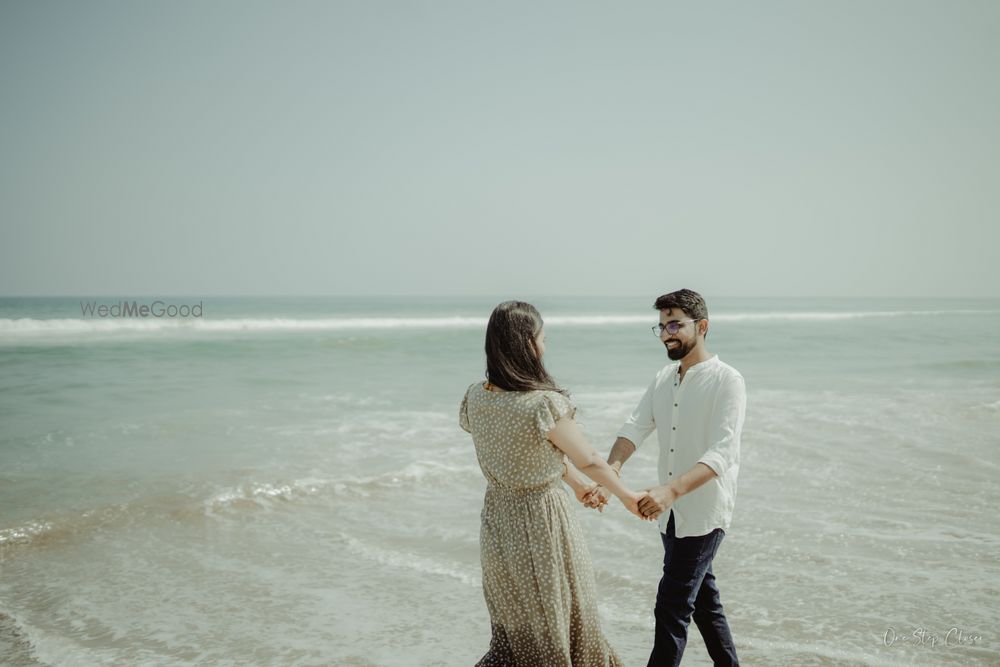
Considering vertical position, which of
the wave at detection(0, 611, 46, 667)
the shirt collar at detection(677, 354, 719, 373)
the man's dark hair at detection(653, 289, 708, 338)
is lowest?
the wave at detection(0, 611, 46, 667)

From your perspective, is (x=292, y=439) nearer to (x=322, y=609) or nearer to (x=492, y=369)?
(x=322, y=609)

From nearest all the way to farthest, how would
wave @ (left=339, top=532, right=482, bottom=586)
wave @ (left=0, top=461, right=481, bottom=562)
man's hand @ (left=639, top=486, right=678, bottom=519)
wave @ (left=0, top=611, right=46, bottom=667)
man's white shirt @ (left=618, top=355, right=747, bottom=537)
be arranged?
man's hand @ (left=639, top=486, right=678, bottom=519) → man's white shirt @ (left=618, top=355, right=747, bottom=537) → wave @ (left=0, top=611, right=46, bottom=667) → wave @ (left=339, top=532, right=482, bottom=586) → wave @ (left=0, top=461, right=481, bottom=562)

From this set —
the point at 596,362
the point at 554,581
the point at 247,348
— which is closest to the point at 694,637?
the point at 554,581

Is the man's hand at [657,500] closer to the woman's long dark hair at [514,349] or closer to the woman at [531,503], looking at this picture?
Answer: the woman at [531,503]

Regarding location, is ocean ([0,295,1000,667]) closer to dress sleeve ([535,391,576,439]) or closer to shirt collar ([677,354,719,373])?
shirt collar ([677,354,719,373])

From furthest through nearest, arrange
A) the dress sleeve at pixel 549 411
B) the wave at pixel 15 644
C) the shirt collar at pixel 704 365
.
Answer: the wave at pixel 15 644, the shirt collar at pixel 704 365, the dress sleeve at pixel 549 411

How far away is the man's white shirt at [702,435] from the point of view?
3.00m

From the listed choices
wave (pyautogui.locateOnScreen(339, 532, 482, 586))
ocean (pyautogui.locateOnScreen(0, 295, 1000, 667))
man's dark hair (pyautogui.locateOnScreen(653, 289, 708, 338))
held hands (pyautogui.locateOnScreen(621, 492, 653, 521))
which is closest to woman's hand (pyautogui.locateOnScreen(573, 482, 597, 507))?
held hands (pyautogui.locateOnScreen(621, 492, 653, 521))

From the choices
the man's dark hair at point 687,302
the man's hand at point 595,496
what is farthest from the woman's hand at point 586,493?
the man's dark hair at point 687,302

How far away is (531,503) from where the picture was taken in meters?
2.75

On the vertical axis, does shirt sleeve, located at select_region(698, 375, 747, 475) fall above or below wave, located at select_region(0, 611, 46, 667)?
above

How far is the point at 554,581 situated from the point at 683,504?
0.72 m

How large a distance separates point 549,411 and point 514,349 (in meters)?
0.28

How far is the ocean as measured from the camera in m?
4.12
